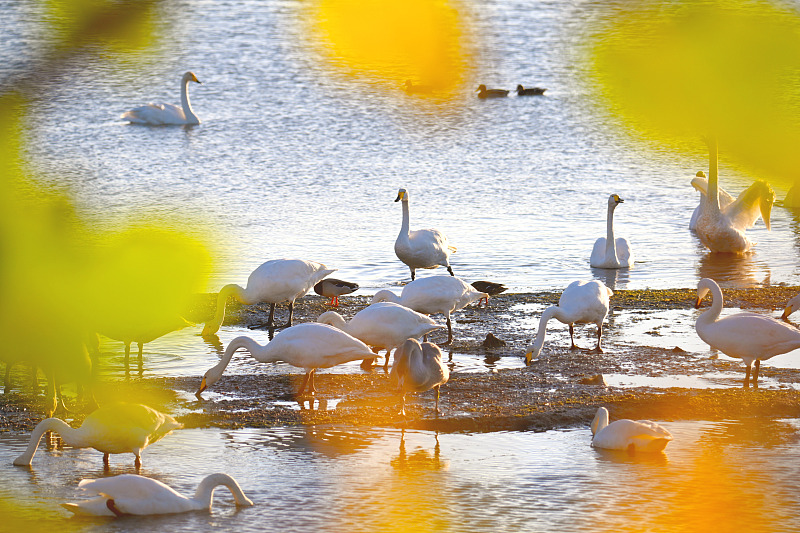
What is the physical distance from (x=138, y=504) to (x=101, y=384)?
4657 mm

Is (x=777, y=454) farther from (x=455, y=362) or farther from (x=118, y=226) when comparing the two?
(x=118, y=226)

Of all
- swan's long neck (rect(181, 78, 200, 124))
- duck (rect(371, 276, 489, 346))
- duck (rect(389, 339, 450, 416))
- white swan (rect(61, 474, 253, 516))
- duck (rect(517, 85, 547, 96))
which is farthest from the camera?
duck (rect(517, 85, 547, 96))

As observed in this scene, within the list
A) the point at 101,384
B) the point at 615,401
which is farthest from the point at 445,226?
the point at 101,384

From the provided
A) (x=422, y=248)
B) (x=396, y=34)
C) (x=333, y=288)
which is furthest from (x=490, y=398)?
(x=396, y=34)

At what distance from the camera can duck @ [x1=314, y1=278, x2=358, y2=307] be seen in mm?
12648

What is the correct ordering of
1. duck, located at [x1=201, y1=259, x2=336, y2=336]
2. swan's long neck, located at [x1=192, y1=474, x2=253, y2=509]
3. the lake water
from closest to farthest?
the lake water → swan's long neck, located at [x1=192, y1=474, x2=253, y2=509] → duck, located at [x1=201, y1=259, x2=336, y2=336]

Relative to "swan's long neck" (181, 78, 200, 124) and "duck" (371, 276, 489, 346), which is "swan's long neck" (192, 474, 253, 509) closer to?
"duck" (371, 276, 489, 346)

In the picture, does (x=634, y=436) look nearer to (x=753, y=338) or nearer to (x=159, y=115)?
(x=753, y=338)

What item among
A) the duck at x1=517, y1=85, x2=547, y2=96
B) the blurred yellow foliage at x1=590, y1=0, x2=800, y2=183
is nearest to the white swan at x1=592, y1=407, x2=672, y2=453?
the blurred yellow foliage at x1=590, y1=0, x2=800, y2=183

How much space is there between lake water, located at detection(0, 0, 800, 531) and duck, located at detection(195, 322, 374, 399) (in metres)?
1.03

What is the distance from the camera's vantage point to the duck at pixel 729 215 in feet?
53.7

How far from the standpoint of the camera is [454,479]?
6926 millimetres

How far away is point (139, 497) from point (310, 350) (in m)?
3.01

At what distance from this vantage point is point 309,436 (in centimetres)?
785
